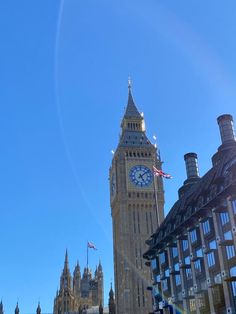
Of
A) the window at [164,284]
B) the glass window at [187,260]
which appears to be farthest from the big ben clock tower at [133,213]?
the glass window at [187,260]

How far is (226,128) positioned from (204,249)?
22267 millimetres

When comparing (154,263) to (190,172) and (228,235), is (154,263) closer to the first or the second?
(190,172)

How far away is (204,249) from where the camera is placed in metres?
56.6

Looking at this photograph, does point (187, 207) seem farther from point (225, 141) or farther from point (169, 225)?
point (225, 141)

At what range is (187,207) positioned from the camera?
64188 millimetres

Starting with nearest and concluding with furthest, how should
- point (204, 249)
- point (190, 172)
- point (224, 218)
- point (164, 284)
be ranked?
point (224, 218) < point (204, 249) < point (164, 284) < point (190, 172)

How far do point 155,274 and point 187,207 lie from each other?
16.9 meters

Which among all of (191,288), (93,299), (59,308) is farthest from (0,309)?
(191,288)

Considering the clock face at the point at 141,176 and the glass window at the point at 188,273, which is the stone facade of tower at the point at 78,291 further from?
the glass window at the point at 188,273

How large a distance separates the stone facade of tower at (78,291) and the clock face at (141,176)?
158 feet

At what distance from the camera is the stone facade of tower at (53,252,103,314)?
14275cm

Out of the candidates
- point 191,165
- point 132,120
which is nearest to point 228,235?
point 191,165

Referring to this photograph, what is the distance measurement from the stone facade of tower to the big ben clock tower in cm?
3706

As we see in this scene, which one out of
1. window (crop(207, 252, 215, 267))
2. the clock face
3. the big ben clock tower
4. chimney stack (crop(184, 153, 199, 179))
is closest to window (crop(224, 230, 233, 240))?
window (crop(207, 252, 215, 267))
